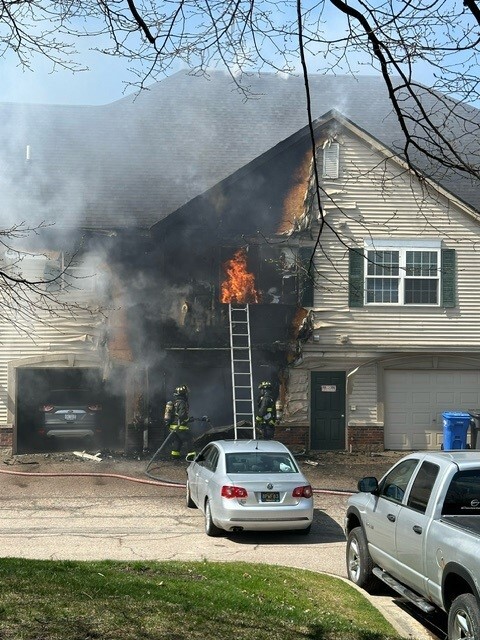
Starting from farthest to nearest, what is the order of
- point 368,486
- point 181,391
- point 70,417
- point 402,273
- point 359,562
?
point 402,273 < point 70,417 < point 181,391 < point 359,562 < point 368,486

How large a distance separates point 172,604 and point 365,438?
50.2 feet

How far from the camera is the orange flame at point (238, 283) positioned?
21938 mm

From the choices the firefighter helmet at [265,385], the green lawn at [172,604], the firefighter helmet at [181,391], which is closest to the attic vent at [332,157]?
the firefighter helmet at [265,385]

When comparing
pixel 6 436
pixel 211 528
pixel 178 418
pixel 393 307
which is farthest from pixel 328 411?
pixel 211 528

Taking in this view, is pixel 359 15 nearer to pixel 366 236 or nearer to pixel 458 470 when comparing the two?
pixel 458 470

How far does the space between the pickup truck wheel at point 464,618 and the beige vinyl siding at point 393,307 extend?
15.2 m

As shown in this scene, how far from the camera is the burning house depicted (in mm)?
21594

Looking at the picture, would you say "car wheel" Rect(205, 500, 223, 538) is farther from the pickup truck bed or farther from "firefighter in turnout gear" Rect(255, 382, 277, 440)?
"firefighter in turnout gear" Rect(255, 382, 277, 440)

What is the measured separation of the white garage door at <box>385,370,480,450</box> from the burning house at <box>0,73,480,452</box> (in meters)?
0.04

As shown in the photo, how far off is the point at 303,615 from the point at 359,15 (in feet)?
16.6

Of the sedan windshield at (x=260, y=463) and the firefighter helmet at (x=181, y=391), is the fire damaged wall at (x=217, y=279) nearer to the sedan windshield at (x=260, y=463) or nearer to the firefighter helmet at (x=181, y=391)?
the firefighter helmet at (x=181, y=391)

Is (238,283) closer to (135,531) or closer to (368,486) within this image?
(135,531)

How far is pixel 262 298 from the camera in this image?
2203 centimetres

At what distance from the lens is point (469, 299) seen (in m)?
22.7
